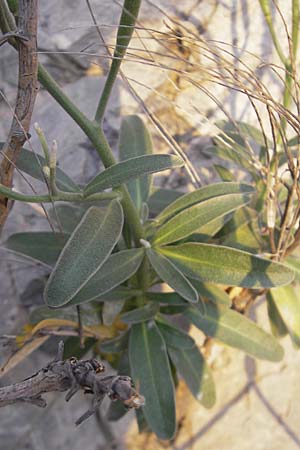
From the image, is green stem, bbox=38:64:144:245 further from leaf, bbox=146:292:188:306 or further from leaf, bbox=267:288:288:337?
leaf, bbox=267:288:288:337

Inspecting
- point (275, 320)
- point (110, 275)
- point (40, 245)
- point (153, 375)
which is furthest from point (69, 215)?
point (275, 320)

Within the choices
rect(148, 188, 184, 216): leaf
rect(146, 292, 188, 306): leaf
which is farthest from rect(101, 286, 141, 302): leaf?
rect(148, 188, 184, 216): leaf

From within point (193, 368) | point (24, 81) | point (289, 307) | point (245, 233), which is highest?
point (24, 81)

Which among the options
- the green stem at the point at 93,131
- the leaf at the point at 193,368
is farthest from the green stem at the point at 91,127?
the leaf at the point at 193,368

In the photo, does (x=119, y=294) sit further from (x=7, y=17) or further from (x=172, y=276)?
(x=7, y=17)

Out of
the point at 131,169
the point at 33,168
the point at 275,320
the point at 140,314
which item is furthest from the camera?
the point at 275,320

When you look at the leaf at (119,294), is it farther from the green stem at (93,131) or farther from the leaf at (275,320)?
the leaf at (275,320)

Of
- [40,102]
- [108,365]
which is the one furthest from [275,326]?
[40,102]
